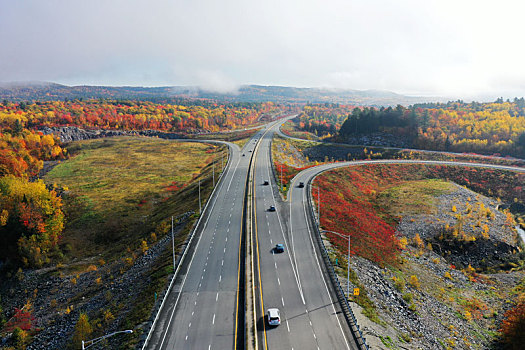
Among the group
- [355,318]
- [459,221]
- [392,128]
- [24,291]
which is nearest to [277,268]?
[355,318]

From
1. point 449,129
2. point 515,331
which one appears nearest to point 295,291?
point 515,331

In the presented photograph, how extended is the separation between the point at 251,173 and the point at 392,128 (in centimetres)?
10187

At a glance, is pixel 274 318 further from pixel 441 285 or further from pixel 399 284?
pixel 441 285

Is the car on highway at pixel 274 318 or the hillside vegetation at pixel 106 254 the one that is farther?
the hillside vegetation at pixel 106 254

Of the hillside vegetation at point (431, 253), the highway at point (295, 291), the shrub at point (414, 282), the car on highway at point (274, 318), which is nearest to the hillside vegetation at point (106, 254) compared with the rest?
the highway at point (295, 291)

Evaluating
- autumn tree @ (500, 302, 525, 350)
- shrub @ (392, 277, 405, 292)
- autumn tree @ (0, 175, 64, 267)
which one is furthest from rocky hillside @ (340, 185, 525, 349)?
autumn tree @ (0, 175, 64, 267)

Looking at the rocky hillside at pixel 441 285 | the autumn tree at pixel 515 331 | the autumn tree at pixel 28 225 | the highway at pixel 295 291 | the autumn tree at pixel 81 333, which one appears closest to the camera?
the highway at pixel 295 291

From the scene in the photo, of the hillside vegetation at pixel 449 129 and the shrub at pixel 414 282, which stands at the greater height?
the hillside vegetation at pixel 449 129

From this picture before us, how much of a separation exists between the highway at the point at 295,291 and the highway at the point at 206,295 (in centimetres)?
394

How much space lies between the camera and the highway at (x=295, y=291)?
105 feet

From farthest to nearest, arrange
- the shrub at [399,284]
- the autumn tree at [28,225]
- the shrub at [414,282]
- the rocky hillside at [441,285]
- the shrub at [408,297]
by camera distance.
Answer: the autumn tree at [28,225], the shrub at [414,282], the shrub at [399,284], the shrub at [408,297], the rocky hillside at [441,285]

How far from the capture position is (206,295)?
129 feet

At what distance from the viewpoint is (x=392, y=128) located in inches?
A: 6471

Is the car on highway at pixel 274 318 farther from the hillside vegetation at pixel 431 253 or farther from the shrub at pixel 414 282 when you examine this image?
the shrub at pixel 414 282
